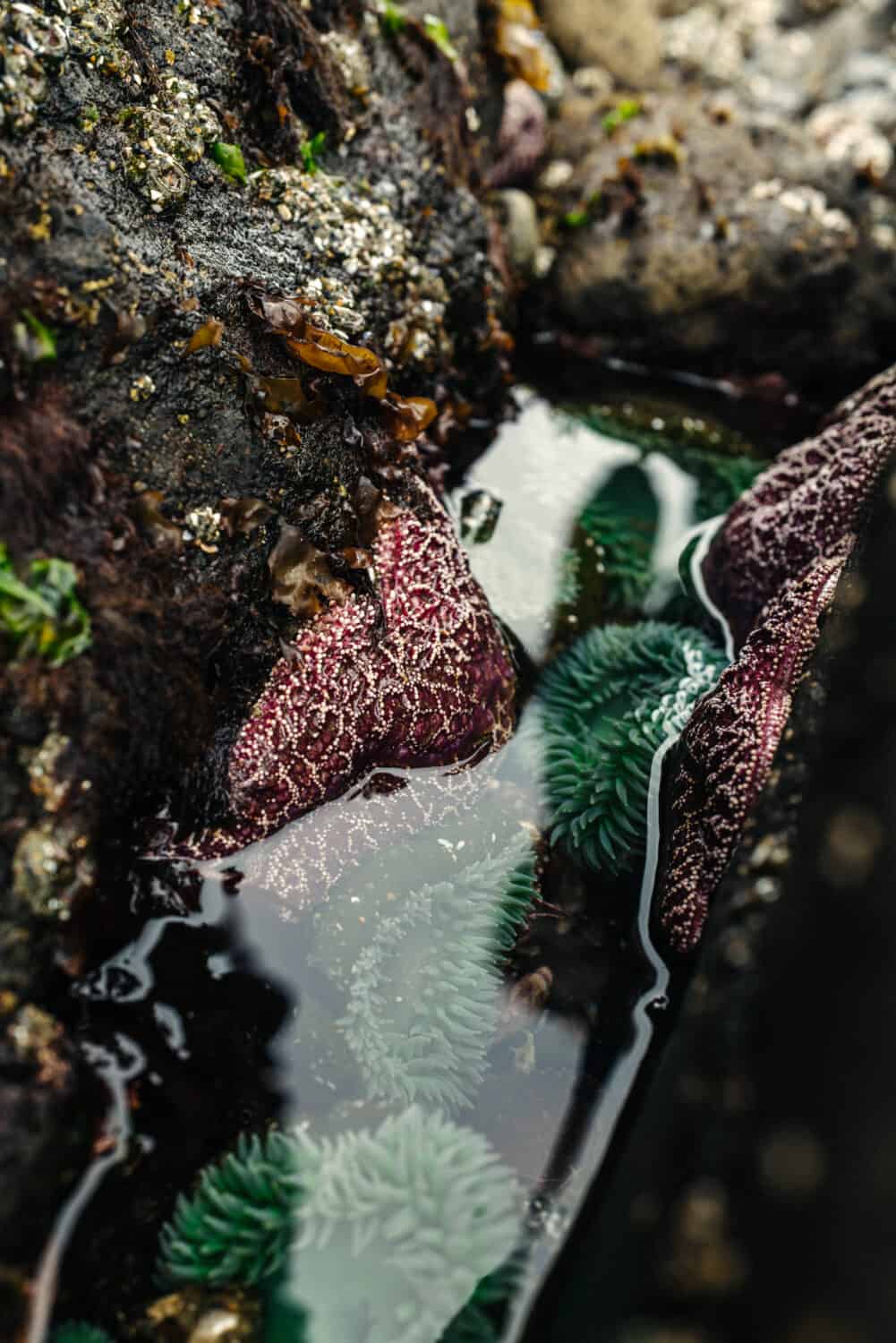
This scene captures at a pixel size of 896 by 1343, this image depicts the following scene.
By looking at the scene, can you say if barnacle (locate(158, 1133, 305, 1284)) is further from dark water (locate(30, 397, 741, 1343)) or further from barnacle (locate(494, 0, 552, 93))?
barnacle (locate(494, 0, 552, 93))

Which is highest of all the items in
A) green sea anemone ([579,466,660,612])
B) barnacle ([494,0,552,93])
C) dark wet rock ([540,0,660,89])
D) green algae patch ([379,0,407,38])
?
dark wet rock ([540,0,660,89])

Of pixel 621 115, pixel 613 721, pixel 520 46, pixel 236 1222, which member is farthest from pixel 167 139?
pixel 621 115

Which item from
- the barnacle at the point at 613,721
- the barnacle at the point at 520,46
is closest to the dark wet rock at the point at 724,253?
the barnacle at the point at 520,46

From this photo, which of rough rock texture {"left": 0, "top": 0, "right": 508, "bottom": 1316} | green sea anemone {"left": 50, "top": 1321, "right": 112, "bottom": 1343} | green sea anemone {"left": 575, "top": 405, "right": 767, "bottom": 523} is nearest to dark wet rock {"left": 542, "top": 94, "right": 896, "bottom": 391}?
green sea anemone {"left": 575, "top": 405, "right": 767, "bottom": 523}

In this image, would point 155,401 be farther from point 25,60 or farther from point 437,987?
point 437,987

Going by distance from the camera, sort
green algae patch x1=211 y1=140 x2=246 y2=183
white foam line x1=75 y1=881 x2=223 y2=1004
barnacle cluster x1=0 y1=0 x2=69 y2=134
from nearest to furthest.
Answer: barnacle cluster x1=0 y1=0 x2=69 y2=134
white foam line x1=75 y1=881 x2=223 y2=1004
green algae patch x1=211 y1=140 x2=246 y2=183

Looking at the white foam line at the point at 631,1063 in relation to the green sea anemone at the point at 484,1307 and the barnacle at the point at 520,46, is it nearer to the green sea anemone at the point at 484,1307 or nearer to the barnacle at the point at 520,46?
the green sea anemone at the point at 484,1307
